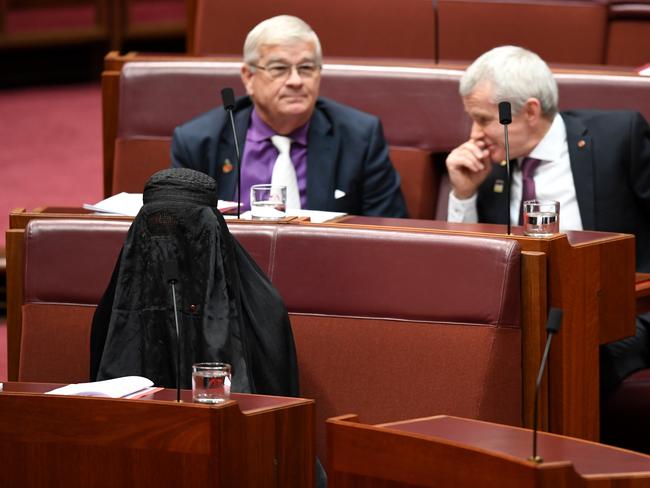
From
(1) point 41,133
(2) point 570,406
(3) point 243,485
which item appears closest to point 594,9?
(2) point 570,406

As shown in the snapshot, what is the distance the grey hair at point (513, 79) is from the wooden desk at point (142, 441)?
77cm

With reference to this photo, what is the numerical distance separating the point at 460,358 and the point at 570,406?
0.15 m

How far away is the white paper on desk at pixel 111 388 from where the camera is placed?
4.44 feet

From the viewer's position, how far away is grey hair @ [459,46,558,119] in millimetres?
1952

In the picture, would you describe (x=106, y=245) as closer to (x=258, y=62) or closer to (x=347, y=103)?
(x=258, y=62)

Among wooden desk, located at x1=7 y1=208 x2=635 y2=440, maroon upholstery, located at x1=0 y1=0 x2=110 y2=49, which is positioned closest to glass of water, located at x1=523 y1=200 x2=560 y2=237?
wooden desk, located at x1=7 y1=208 x2=635 y2=440

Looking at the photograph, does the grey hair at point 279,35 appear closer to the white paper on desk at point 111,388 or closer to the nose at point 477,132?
the nose at point 477,132

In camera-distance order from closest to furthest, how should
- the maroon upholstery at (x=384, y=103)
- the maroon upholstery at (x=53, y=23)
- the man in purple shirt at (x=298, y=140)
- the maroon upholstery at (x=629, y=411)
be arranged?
the maroon upholstery at (x=629, y=411) < the man in purple shirt at (x=298, y=140) < the maroon upholstery at (x=384, y=103) < the maroon upholstery at (x=53, y=23)

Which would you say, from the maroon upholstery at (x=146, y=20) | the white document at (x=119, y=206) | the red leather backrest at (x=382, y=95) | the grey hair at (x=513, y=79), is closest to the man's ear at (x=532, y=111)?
the grey hair at (x=513, y=79)

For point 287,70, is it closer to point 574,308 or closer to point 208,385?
point 574,308

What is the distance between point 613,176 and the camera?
1969 millimetres

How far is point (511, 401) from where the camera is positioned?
1.60 meters

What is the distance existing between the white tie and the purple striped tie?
0.34 m

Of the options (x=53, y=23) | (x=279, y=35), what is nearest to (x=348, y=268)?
(x=279, y=35)
